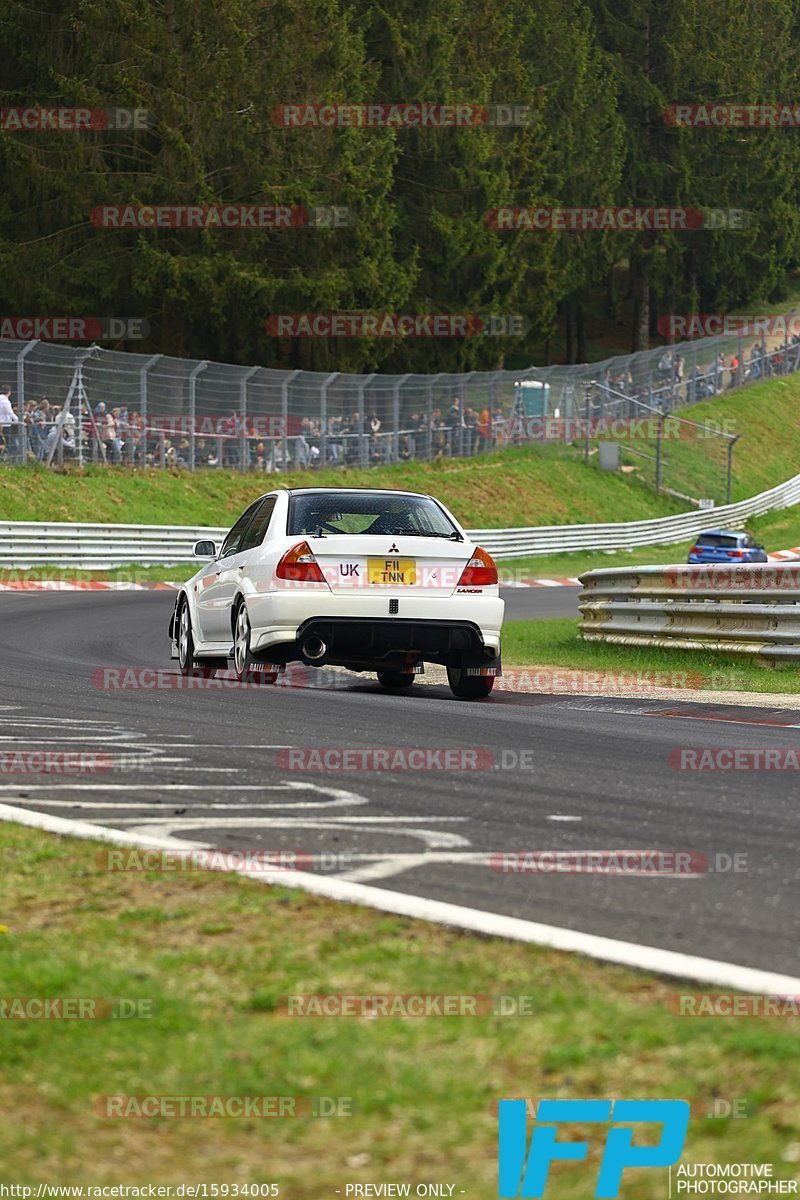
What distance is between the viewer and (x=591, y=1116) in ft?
11.7

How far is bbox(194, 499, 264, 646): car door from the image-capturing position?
44.1ft

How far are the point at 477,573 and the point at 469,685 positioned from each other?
98 centimetres

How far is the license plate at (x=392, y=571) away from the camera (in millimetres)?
12383

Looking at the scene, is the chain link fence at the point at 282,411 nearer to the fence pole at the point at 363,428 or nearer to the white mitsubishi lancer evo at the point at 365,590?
the fence pole at the point at 363,428

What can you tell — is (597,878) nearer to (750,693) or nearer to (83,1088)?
(83,1088)

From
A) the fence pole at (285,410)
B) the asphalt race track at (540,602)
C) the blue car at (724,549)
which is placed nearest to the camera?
the asphalt race track at (540,602)

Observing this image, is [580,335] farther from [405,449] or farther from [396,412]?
[396,412]

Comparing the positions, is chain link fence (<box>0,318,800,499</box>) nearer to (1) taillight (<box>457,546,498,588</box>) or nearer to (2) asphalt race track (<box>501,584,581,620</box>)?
(2) asphalt race track (<box>501,584,581,620</box>)

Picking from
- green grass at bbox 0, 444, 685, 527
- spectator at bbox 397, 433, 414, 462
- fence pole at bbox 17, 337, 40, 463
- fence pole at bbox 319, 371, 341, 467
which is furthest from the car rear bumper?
spectator at bbox 397, 433, 414, 462

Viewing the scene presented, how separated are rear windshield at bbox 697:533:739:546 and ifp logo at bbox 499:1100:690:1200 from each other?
34347mm

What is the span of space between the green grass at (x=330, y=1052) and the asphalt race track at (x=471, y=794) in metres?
0.58

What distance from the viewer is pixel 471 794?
7617 millimetres

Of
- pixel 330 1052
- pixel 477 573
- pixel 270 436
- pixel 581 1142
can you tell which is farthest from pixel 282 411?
pixel 581 1142

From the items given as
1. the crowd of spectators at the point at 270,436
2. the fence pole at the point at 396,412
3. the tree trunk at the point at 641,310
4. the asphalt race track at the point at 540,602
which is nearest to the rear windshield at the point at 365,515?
the asphalt race track at the point at 540,602
